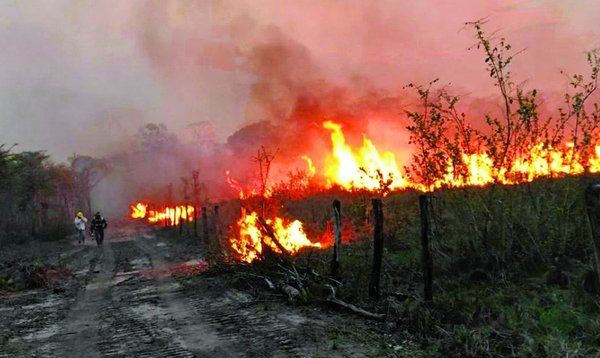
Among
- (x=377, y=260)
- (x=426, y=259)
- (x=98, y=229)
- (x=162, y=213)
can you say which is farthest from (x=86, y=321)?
(x=162, y=213)

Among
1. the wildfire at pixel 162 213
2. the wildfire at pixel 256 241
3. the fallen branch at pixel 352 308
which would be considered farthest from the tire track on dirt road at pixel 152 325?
the wildfire at pixel 162 213

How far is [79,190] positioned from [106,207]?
90.6ft

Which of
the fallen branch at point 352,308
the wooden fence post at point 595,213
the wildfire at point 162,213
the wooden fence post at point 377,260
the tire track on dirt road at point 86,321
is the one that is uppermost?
the wildfire at point 162,213

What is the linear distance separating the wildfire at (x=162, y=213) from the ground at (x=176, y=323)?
26567mm

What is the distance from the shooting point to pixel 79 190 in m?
68.8

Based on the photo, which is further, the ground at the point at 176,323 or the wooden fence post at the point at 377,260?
the wooden fence post at the point at 377,260

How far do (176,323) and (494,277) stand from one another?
534cm

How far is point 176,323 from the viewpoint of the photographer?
8.61 metres

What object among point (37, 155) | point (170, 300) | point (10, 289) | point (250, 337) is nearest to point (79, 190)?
point (37, 155)

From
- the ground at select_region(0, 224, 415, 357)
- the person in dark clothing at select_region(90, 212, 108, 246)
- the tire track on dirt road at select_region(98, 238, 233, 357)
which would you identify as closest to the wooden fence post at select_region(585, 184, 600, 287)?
the ground at select_region(0, 224, 415, 357)

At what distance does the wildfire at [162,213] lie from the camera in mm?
43562

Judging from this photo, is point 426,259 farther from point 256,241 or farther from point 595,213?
point 256,241

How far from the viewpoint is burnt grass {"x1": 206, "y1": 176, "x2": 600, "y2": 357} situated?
19.6ft

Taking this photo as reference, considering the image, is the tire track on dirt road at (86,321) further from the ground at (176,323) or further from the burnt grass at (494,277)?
the burnt grass at (494,277)
